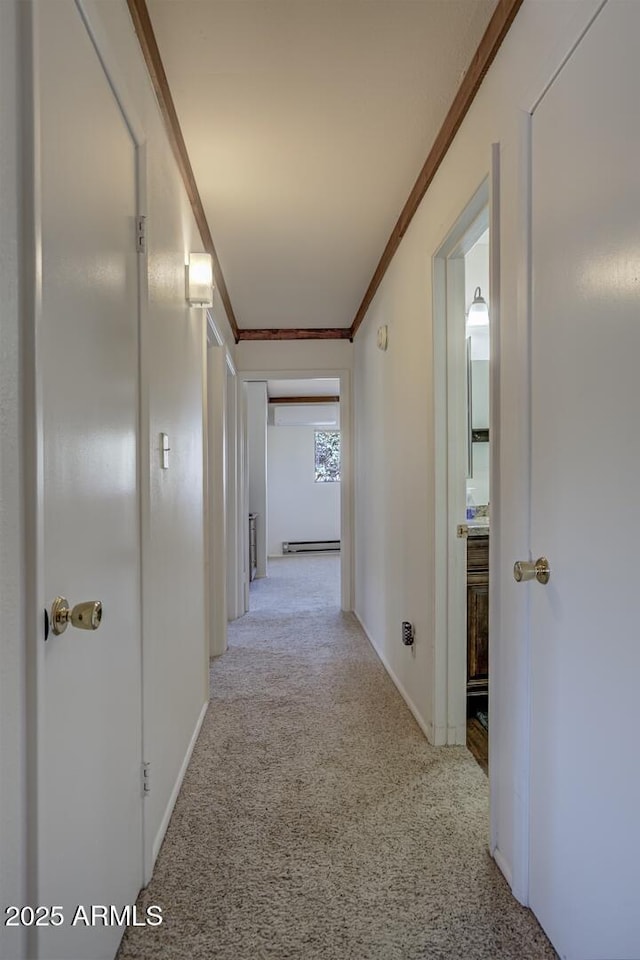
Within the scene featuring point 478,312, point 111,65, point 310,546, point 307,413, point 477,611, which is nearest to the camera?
Result: point 111,65

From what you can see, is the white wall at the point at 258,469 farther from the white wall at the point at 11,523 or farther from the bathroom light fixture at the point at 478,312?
the white wall at the point at 11,523

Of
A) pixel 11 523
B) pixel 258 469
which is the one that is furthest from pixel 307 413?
pixel 11 523

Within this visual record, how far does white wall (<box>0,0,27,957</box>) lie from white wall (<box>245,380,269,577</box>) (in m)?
5.17

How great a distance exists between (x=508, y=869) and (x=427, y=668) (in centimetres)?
87

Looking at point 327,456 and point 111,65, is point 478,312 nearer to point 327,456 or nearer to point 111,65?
point 111,65

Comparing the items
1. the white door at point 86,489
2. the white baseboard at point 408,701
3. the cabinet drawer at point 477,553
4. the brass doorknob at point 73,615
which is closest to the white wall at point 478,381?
the cabinet drawer at point 477,553

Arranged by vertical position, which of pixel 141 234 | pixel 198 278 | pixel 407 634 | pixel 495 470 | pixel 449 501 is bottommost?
pixel 407 634

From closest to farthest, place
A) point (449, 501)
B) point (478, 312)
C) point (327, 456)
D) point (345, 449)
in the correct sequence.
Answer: point (449, 501), point (478, 312), point (345, 449), point (327, 456)

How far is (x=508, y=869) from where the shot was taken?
142cm

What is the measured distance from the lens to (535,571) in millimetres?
1252

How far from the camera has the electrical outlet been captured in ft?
8.16

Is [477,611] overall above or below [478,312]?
below

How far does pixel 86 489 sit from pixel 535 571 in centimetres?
103

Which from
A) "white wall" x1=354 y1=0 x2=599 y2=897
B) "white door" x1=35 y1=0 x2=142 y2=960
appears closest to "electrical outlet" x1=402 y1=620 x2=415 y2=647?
"white wall" x1=354 y1=0 x2=599 y2=897
